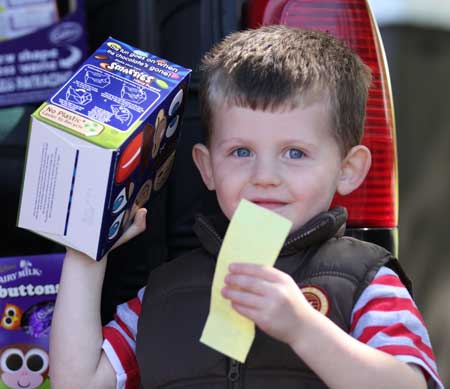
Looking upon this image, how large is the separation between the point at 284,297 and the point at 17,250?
0.92 meters

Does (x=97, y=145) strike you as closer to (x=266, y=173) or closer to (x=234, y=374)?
(x=266, y=173)

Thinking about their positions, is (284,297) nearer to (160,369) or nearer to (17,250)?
(160,369)

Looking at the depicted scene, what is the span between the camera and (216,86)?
88.1 inches

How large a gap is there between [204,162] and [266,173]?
304 mm

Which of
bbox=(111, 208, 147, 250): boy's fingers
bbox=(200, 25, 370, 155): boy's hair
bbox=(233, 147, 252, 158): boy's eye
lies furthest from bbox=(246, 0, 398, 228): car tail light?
bbox=(111, 208, 147, 250): boy's fingers

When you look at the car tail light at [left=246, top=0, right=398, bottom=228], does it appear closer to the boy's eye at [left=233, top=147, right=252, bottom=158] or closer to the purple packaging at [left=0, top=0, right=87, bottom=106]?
the boy's eye at [left=233, top=147, right=252, bottom=158]

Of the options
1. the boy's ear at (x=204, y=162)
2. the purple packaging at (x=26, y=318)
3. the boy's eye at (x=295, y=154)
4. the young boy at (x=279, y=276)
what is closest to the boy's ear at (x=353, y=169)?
the young boy at (x=279, y=276)

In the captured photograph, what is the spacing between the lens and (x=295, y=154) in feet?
7.00

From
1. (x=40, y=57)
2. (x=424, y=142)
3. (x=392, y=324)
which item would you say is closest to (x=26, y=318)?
(x=40, y=57)

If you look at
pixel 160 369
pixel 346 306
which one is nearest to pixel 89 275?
pixel 160 369

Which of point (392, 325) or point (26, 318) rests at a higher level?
point (392, 325)

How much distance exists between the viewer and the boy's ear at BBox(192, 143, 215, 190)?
7.68 feet

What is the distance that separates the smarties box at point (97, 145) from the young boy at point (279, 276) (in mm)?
132

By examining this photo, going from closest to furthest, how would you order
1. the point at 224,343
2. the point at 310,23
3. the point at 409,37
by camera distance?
the point at 224,343
the point at 310,23
the point at 409,37
